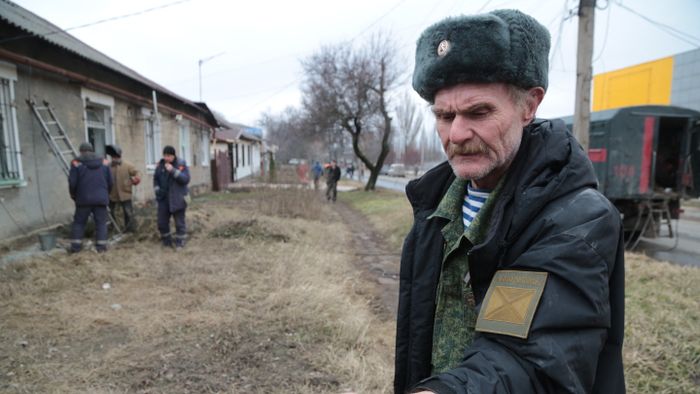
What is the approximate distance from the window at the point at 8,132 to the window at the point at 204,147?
10.7 meters

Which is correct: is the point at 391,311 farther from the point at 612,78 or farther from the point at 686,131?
the point at 612,78

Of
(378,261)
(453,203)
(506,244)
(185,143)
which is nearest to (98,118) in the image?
(185,143)

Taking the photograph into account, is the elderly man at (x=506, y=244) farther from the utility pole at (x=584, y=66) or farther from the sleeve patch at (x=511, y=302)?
the utility pole at (x=584, y=66)

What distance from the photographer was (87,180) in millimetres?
5727

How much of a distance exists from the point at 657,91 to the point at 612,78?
6.54 feet

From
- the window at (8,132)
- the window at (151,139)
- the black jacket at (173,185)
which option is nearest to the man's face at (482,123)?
the black jacket at (173,185)

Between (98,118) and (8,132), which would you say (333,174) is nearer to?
(98,118)

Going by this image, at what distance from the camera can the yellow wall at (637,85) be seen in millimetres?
16531

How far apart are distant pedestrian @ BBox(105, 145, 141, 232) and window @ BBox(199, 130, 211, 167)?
31.5 ft

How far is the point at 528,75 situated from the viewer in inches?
40.4

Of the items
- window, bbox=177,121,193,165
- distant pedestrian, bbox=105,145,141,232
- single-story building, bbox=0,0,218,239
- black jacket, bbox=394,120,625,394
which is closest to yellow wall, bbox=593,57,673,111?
window, bbox=177,121,193,165

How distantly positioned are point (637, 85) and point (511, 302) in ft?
71.9

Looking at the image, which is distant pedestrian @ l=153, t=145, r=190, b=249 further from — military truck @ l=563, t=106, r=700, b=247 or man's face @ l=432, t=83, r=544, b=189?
military truck @ l=563, t=106, r=700, b=247

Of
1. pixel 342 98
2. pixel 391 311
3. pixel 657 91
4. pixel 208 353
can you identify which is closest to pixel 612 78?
pixel 657 91
